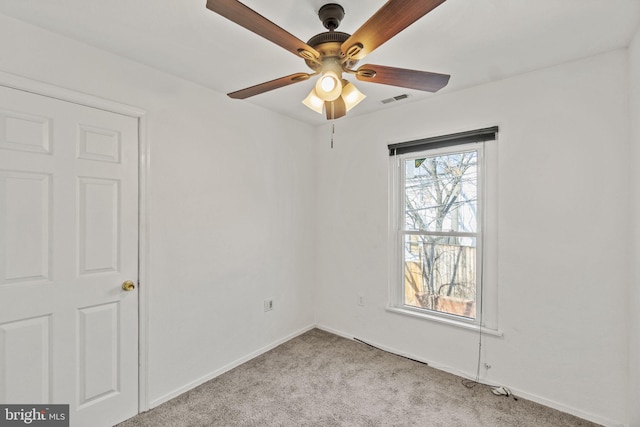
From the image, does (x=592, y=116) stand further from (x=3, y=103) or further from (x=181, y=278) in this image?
(x=3, y=103)

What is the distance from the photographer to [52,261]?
5.85ft

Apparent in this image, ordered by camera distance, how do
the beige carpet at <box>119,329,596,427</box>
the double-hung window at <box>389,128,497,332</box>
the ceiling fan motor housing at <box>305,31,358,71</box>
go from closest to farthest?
1. the ceiling fan motor housing at <box>305,31,358,71</box>
2. the beige carpet at <box>119,329,596,427</box>
3. the double-hung window at <box>389,128,497,332</box>

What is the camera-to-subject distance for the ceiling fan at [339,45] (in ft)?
3.54

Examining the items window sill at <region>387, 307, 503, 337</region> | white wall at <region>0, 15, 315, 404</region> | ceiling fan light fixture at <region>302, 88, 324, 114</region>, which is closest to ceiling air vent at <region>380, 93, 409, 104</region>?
white wall at <region>0, 15, 315, 404</region>

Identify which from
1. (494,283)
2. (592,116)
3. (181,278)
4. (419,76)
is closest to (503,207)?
(494,283)

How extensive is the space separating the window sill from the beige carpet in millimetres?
435

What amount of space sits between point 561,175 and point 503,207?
0.43 metres

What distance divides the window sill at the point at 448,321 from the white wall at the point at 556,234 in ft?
0.18

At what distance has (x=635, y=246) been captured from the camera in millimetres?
1813

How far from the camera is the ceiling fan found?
1079 millimetres

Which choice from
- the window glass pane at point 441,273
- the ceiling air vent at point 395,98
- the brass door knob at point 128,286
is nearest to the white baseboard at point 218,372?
the brass door knob at point 128,286

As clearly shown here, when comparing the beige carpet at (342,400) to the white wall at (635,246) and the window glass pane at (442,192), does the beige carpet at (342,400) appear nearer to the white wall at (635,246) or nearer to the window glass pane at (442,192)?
the white wall at (635,246)

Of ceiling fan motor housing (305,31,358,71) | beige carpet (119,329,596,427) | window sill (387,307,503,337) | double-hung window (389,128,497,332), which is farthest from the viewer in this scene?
double-hung window (389,128,497,332)

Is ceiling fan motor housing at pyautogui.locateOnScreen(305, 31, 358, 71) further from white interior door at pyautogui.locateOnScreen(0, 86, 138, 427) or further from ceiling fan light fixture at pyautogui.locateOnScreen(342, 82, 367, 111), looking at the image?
white interior door at pyautogui.locateOnScreen(0, 86, 138, 427)
